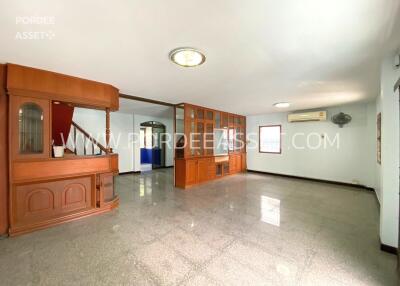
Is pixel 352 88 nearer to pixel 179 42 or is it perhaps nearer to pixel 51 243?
pixel 179 42

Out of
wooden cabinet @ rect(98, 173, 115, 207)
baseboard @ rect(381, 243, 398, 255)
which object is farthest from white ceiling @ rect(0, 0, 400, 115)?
baseboard @ rect(381, 243, 398, 255)

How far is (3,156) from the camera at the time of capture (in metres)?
2.53

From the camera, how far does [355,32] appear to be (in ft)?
5.84

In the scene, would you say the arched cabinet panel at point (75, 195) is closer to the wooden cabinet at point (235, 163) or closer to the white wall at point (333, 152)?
the wooden cabinet at point (235, 163)

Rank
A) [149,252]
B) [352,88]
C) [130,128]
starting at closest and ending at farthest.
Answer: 1. [149,252]
2. [352,88]
3. [130,128]

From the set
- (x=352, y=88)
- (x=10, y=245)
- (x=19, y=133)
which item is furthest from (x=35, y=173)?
(x=352, y=88)

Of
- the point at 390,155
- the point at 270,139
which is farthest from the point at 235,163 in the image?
the point at 390,155

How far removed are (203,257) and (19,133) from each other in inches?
126

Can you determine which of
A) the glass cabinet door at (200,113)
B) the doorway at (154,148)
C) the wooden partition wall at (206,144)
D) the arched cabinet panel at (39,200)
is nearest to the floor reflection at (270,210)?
the wooden partition wall at (206,144)

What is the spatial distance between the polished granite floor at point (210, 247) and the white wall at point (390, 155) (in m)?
A: 0.33

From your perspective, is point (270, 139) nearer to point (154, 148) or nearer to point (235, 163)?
point (235, 163)

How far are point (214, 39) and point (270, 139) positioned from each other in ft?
19.5

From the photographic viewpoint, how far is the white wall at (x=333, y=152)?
503 centimetres

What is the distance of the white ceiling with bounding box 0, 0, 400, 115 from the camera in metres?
1.47
